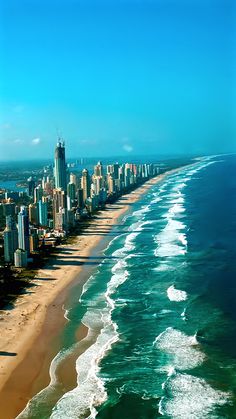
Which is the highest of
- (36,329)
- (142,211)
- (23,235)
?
(23,235)

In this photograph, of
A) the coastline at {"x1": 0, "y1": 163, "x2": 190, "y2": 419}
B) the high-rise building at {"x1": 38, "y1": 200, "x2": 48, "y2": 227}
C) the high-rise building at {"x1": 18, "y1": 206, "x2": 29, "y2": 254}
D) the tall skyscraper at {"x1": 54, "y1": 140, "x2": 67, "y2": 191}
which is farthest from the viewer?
the tall skyscraper at {"x1": 54, "y1": 140, "x2": 67, "y2": 191}

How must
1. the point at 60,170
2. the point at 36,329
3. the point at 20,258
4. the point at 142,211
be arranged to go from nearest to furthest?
the point at 36,329 → the point at 20,258 → the point at 142,211 → the point at 60,170

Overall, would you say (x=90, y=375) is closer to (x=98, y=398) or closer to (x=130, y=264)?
(x=98, y=398)

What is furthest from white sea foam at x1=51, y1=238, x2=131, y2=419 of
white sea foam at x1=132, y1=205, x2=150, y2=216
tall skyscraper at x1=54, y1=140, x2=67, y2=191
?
tall skyscraper at x1=54, y1=140, x2=67, y2=191

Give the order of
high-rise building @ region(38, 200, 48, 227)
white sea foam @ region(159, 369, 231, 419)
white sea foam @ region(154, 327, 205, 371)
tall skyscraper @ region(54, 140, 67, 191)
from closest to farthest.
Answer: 1. white sea foam @ region(159, 369, 231, 419)
2. white sea foam @ region(154, 327, 205, 371)
3. high-rise building @ region(38, 200, 48, 227)
4. tall skyscraper @ region(54, 140, 67, 191)

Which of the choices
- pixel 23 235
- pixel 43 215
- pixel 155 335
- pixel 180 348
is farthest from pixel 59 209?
pixel 180 348

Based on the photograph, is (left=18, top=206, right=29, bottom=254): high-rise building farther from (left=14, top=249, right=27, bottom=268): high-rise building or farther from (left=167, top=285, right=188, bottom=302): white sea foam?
(left=167, top=285, right=188, bottom=302): white sea foam

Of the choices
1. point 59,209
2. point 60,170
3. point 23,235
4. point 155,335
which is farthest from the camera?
point 60,170

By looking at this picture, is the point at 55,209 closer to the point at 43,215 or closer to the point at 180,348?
the point at 43,215
